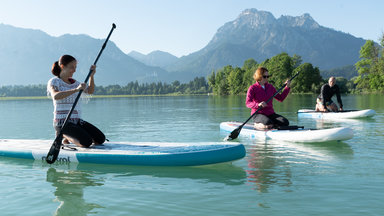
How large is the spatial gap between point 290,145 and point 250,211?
5.86 meters

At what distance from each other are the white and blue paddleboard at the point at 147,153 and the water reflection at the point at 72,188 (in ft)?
1.56

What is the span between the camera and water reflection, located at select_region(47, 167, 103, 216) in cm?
529

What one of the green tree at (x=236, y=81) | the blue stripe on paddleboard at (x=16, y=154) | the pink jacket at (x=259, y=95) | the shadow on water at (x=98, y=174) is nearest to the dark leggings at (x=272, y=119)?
the pink jacket at (x=259, y=95)

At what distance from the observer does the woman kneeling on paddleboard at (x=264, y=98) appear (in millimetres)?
11008

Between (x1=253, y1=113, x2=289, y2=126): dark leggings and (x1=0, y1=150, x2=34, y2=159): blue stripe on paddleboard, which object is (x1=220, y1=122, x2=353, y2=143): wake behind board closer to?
(x1=253, y1=113, x2=289, y2=126): dark leggings

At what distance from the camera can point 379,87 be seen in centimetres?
7119

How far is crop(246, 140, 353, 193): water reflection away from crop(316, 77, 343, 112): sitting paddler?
7.07 metres

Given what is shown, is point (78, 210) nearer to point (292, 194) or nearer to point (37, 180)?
point (37, 180)

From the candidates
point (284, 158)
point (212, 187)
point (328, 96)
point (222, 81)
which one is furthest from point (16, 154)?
point (222, 81)

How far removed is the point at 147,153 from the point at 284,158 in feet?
11.6

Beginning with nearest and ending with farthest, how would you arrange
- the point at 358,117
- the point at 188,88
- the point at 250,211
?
the point at 250,211, the point at 358,117, the point at 188,88

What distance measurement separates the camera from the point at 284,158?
8578 millimetres

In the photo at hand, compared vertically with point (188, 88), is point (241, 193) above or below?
below

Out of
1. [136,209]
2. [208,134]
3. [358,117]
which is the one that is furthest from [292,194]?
[358,117]
